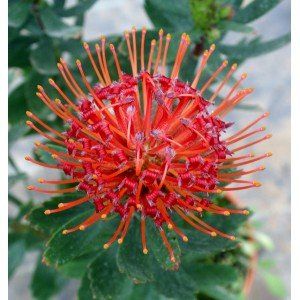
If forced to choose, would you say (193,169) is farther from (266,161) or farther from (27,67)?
(266,161)

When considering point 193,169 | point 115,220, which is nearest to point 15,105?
point 115,220

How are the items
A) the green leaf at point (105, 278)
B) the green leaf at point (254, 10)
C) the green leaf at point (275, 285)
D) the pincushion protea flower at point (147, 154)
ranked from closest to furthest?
the pincushion protea flower at point (147, 154) < the green leaf at point (105, 278) < the green leaf at point (254, 10) < the green leaf at point (275, 285)

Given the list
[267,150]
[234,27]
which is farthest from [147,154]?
[267,150]

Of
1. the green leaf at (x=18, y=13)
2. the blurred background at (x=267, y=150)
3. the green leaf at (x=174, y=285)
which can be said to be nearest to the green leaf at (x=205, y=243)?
the green leaf at (x=174, y=285)

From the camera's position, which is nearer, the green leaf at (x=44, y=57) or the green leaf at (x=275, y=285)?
the green leaf at (x=44, y=57)

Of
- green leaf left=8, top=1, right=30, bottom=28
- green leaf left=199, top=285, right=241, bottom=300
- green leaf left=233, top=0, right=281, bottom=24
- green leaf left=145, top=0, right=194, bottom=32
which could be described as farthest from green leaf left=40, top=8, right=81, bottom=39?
green leaf left=199, top=285, right=241, bottom=300

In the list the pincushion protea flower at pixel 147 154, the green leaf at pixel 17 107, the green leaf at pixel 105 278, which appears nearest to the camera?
the pincushion protea flower at pixel 147 154

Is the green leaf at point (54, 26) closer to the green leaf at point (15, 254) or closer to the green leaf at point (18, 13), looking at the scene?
the green leaf at point (18, 13)

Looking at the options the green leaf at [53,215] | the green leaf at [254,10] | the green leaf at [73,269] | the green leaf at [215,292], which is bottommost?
the green leaf at [215,292]
